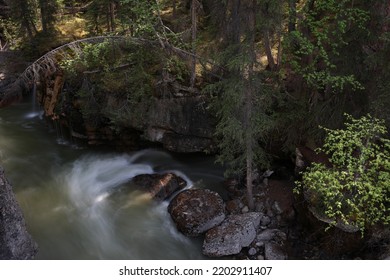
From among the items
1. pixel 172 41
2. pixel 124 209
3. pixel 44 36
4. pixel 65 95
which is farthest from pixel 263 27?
pixel 44 36

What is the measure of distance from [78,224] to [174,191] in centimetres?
406

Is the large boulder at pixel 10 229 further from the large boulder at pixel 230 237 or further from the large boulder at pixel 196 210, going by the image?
the large boulder at pixel 230 237

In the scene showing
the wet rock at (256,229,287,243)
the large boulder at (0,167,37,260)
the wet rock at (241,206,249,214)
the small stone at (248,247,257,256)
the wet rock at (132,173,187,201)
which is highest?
the large boulder at (0,167,37,260)

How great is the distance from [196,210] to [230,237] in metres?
1.76

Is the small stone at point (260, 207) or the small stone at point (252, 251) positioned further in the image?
the small stone at point (260, 207)

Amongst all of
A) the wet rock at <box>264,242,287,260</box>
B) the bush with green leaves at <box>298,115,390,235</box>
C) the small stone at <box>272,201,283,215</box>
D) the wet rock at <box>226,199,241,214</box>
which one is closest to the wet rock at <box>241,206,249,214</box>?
the wet rock at <box>226,199,241,214</box>

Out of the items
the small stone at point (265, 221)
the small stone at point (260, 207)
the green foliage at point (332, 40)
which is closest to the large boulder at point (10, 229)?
the small stone at point (265, 221)

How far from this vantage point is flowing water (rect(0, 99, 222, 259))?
38.3 ft

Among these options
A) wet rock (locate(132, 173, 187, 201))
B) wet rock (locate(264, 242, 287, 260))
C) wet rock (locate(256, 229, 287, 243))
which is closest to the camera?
wet rock (locate(264, 242, 287, 260))

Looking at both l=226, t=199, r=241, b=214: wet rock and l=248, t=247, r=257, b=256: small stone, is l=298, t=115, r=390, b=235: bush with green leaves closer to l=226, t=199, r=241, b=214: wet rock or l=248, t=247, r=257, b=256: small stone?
l=248, t=247, r=257, b=256: small stone

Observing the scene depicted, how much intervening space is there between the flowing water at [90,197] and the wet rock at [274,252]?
7.60ft

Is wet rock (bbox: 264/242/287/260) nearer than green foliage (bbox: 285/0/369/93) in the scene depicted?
No

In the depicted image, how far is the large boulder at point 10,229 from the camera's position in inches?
345

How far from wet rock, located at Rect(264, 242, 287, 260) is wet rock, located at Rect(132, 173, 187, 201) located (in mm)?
4669
